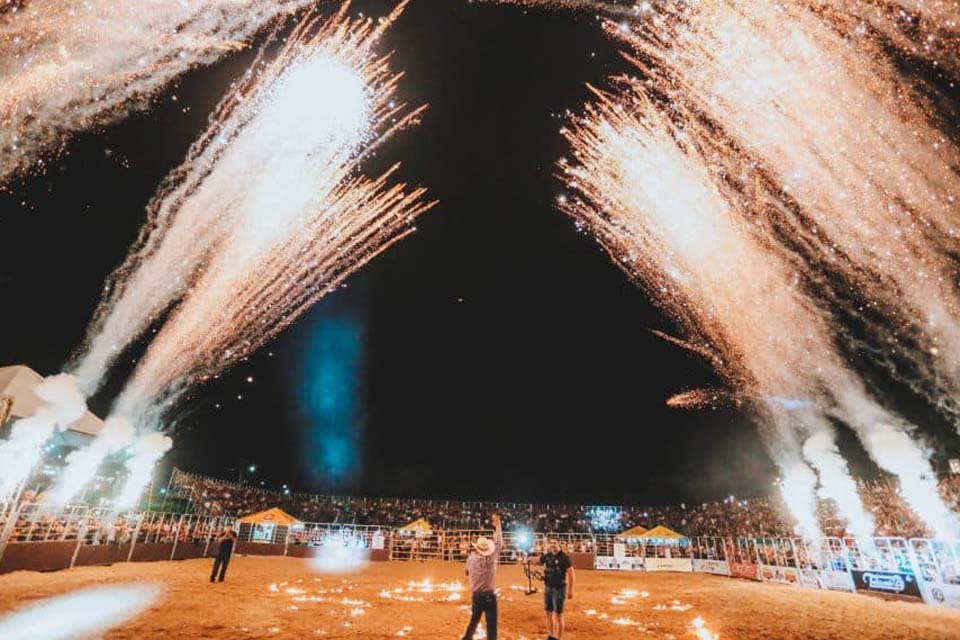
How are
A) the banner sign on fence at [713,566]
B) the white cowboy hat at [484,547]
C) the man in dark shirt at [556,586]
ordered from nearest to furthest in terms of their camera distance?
the white cowboy hat at [484,547], the man in dark shirt at [556,586], the banner sign on fence at [713,566]

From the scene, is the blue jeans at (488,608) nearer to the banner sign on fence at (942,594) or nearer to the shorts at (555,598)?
the shorts at (555,598)

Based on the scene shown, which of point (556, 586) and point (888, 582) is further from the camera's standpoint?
point (888, 582)

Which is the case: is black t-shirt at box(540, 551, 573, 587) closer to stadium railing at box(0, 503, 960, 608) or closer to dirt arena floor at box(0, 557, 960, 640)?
dirt arena floor at box(0, 557, 960, 640)

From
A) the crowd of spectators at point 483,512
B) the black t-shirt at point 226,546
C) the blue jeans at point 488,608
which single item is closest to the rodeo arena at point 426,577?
the black t-shirt at point 226,546

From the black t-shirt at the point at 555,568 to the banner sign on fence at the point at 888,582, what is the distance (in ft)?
38.4

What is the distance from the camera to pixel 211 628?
784 cm

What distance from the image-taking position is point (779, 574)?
746 inches

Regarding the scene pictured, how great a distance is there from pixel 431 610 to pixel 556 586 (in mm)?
4400

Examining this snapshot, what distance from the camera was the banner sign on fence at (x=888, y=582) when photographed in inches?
516

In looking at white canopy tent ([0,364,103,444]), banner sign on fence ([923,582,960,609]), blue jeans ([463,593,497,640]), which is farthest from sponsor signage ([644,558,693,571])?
white canopy tent ([0,364,103,444])

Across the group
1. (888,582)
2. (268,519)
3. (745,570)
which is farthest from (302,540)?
(888,582)

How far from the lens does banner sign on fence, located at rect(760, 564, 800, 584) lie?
1802 cm

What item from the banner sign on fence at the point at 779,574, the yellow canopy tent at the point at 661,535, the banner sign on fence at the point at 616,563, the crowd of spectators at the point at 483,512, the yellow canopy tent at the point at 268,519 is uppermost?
the crowd of spectators at the point at 483,512

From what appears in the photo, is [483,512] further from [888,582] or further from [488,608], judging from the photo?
[488,608]
